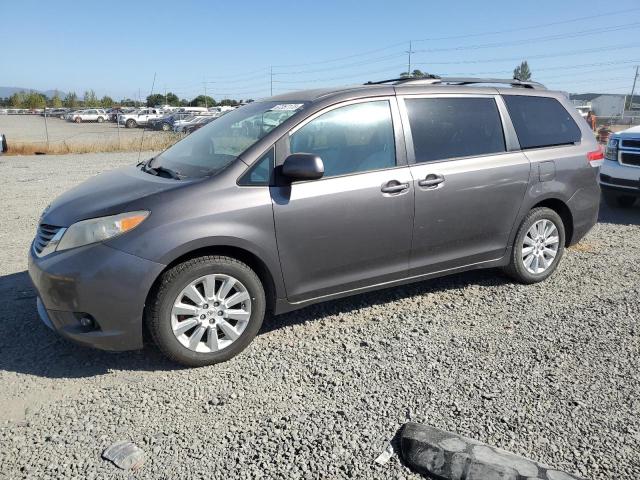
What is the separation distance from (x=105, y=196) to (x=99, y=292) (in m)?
0.74

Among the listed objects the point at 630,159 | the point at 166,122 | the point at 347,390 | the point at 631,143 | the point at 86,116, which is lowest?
the point at 347,390

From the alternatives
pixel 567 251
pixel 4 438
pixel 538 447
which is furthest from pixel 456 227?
pixel 4 438

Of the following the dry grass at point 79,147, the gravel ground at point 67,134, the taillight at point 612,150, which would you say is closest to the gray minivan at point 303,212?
the taillight at point 612,150

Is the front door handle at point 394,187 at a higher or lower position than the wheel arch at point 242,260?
higher

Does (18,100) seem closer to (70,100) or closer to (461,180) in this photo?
(70,100)

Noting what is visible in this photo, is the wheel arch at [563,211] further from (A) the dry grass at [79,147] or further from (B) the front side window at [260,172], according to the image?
(A) the dry grass at [79,147]

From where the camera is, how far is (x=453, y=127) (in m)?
4.29

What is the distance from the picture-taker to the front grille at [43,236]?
3347 millimetres

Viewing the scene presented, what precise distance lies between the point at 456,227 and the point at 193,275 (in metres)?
2.18

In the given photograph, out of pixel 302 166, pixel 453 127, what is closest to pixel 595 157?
pixel 453 127

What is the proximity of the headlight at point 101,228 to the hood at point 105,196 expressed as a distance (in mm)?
51

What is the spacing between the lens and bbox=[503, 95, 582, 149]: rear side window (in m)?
4.66

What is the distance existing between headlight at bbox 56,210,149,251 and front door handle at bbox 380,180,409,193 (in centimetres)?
170

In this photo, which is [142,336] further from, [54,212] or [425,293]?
[425,293]
